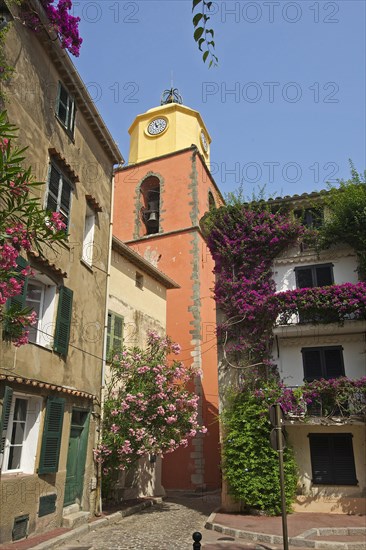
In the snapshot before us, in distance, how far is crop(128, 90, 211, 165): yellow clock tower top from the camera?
87.5ft

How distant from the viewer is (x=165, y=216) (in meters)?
24.5

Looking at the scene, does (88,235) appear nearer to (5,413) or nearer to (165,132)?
(5,413)

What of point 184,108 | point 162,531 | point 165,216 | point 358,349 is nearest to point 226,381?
point 358,349

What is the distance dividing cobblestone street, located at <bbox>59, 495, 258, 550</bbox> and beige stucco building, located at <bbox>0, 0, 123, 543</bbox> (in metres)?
0.81

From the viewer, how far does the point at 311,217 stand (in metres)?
16.1

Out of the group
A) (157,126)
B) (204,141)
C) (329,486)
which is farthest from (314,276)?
(157,126)

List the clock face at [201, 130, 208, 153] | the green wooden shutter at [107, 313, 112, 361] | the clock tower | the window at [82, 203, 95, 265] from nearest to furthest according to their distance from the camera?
the window at [82, 203, 95, 265] → the green wooden shutter at [107, 313, 112, 361] → the clock tower → the clock face at [201, 130, 208, 153]

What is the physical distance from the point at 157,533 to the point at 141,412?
3.01 m

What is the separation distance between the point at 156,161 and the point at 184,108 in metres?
3.92

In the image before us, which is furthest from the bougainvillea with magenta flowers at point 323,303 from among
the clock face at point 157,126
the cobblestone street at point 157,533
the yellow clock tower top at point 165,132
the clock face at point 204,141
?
the clock face at point 157,126

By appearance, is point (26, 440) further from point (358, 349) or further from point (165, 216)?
point (165, 216)

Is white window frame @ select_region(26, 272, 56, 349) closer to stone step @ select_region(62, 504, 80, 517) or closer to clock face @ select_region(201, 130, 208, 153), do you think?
stone step @ select_region(62, 504, 80, 517)

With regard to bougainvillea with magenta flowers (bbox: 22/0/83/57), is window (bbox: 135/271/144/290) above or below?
below

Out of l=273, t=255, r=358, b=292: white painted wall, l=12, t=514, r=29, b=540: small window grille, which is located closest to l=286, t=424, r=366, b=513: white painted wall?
l=273, t=255, r=358, b=292: white painted wall
